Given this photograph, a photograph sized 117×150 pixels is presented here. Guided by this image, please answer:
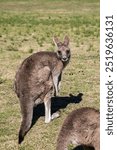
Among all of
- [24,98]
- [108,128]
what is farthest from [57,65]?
[108,128]

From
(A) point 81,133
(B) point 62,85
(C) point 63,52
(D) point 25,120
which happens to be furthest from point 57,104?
(A) point 81,133

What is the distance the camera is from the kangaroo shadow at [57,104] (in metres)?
8.55

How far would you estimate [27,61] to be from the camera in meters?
7.73

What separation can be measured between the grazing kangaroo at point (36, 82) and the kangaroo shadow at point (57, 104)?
19.2 inches

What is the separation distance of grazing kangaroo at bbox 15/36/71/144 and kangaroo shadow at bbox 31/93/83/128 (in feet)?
1.60

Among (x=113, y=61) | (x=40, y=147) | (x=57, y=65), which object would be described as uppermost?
(x=113, y=61)

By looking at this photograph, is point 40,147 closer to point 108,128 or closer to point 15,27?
point 108,128

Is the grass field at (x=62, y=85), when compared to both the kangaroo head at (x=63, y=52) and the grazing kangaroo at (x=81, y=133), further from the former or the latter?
the grazing kangaroo at (x=81, y=133)

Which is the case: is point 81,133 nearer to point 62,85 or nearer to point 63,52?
point 63,52

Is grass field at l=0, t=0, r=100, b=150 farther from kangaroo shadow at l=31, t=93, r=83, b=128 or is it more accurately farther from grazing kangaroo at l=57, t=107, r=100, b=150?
grazing kangaroo at l=57, t=107, r=100, b=150

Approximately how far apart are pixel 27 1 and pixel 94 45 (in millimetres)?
37909

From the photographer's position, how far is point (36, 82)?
7.40 m

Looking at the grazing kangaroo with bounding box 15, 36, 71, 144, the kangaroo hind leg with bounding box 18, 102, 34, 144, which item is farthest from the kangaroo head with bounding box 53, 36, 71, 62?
the kangaroo hind leg with bounding box 18, 102, 34, 144

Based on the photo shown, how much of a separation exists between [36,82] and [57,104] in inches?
76.7
